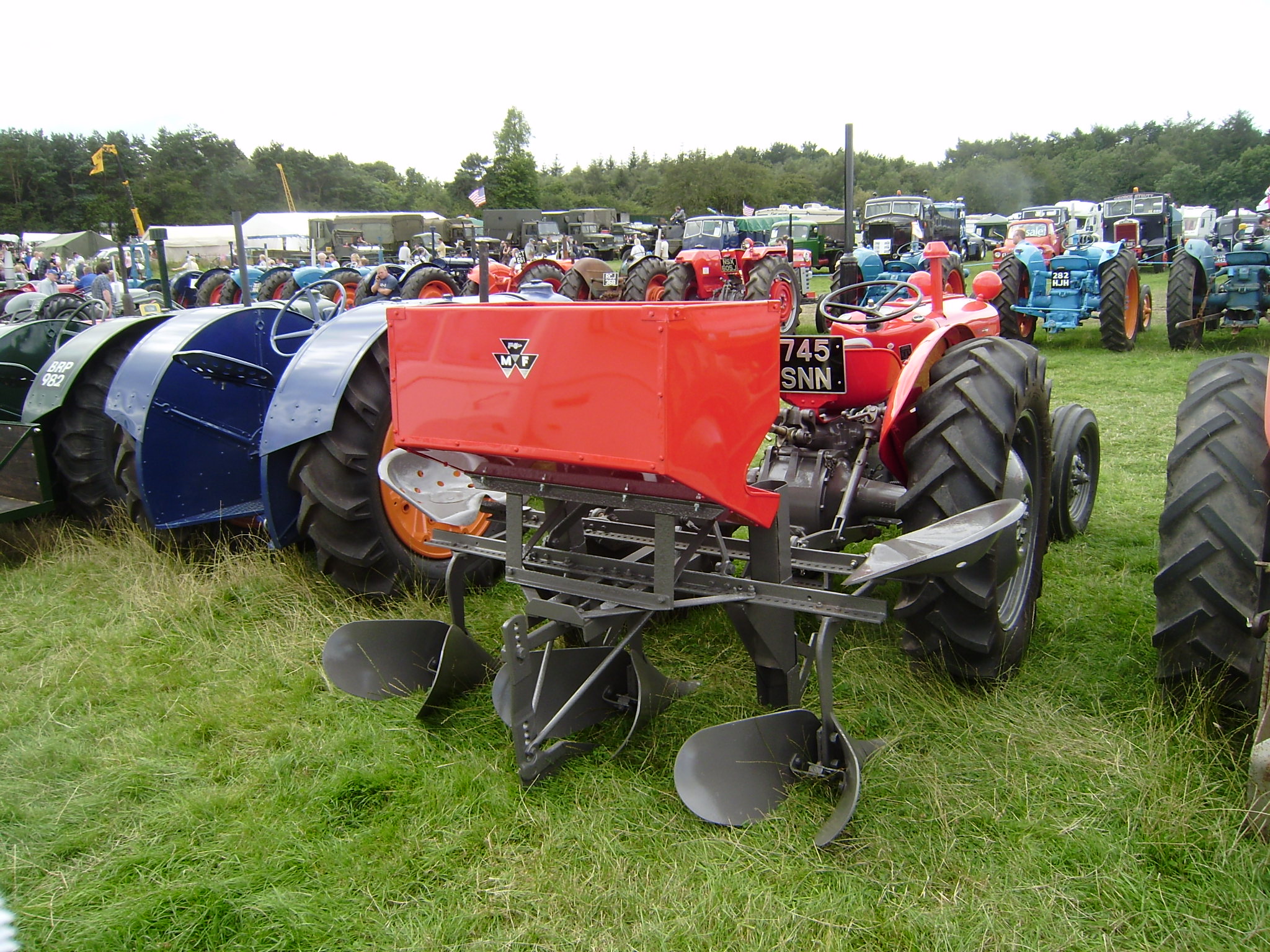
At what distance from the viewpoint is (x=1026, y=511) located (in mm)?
2959

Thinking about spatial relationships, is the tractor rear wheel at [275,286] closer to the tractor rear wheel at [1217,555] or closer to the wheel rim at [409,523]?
the wheel rim at [409,523]

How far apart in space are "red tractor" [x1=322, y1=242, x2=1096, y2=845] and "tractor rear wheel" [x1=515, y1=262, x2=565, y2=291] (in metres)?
10.5

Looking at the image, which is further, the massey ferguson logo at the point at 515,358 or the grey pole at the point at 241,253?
the grey pole at the point at 241,253

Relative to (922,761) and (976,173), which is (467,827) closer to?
(922,761)

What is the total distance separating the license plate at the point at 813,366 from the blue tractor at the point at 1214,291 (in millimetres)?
8365

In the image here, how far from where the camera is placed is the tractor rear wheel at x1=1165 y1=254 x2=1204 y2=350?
9.48 meters

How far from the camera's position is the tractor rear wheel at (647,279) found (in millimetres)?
12711

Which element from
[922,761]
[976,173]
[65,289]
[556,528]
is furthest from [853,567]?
[976,173]

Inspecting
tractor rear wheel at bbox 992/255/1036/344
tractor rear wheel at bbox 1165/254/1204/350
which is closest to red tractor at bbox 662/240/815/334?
tractor rear wheel at bbox 992/255/1036/344

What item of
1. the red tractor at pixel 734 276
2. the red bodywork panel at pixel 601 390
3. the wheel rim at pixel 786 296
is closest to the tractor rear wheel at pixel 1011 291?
the wheel rim at pixel 786 296

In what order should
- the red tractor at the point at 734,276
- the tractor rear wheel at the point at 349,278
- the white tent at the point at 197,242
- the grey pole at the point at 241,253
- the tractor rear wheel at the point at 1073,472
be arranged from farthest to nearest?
the white tent at the point at 197,242 < the red tractor at the point at 734,276 < the tractor rear wheel at the point at 349,278 < the grey pole at the point at 241,253 < the tractor rear wheel at the point at 1073,472

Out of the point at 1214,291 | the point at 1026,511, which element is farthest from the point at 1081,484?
the point at 1214,291

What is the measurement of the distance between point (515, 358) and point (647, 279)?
11.1 meters

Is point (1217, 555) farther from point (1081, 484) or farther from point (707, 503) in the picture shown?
point (1081, 484)
